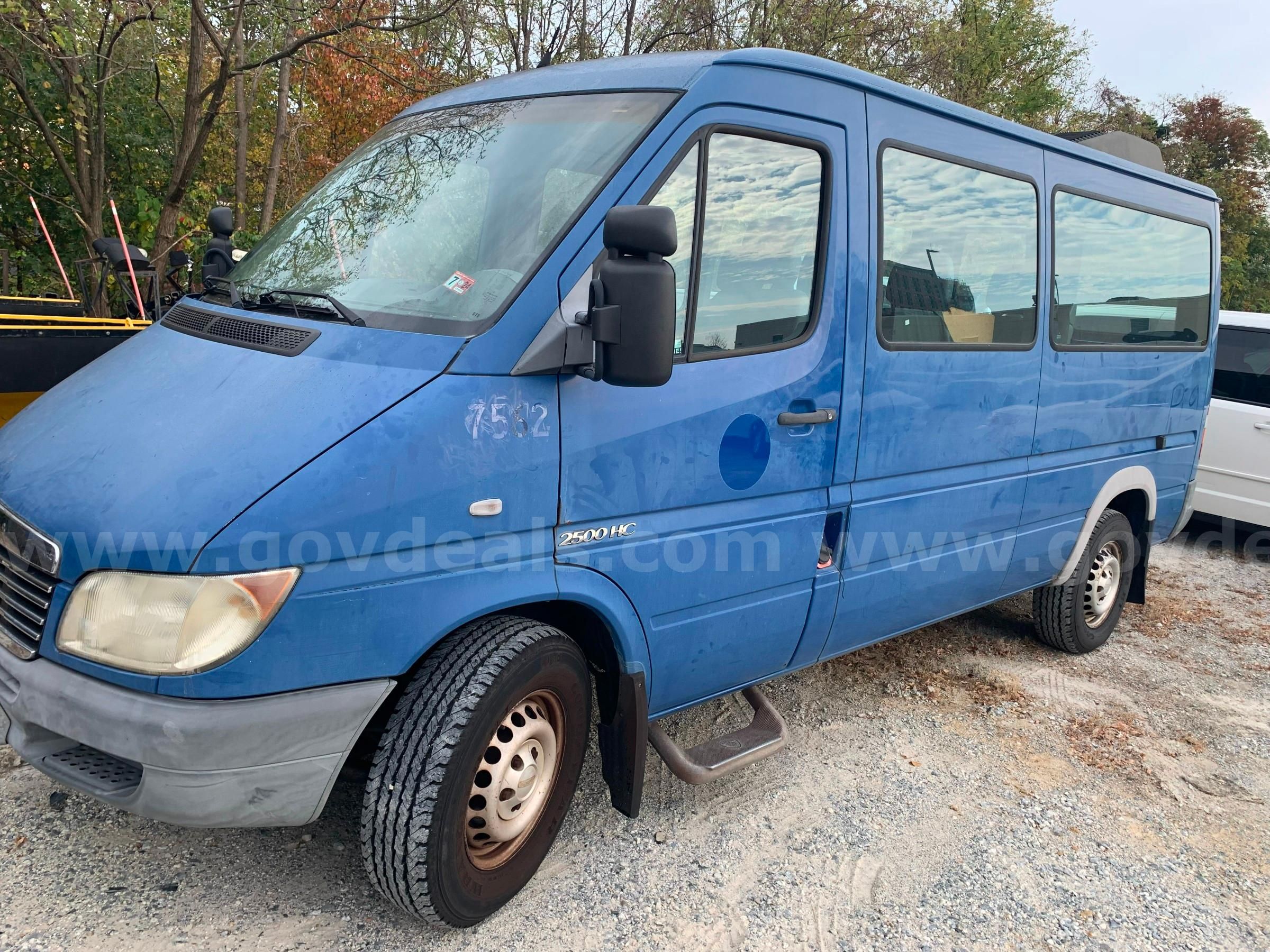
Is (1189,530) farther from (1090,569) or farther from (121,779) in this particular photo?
(121,779)

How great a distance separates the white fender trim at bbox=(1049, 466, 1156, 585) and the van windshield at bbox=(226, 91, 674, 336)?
3.35m

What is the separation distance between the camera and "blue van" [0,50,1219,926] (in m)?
2.25

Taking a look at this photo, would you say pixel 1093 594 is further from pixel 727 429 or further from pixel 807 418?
pixel 727 429

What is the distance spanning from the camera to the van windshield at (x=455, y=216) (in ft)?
8.76

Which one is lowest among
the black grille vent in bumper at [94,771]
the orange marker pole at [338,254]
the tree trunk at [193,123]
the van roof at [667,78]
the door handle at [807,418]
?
the black grille vent in bumper at [94,771]

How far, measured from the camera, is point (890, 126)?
348cm

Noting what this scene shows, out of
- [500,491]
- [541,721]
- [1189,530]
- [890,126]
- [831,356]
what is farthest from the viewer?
[1189,530]

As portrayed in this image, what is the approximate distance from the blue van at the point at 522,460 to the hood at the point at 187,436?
0.01m

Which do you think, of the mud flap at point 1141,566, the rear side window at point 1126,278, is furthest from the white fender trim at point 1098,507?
the rear side window at point 1126,278

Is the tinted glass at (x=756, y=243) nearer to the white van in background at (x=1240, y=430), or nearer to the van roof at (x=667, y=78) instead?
the van roof at (x=667, y=78)

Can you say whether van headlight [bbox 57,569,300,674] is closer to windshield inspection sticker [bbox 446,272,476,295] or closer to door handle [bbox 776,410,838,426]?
windshield inspection sticker [bbox 446,272,476,295]

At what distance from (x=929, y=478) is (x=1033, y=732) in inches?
55.2

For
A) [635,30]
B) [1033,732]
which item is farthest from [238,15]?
[1033,732]

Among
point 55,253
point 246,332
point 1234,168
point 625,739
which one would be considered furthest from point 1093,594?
point 1234,168
